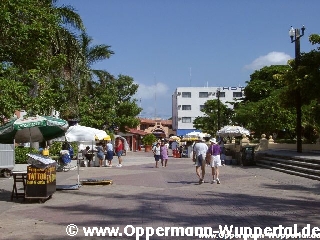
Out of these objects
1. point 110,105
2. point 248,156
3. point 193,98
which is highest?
point 193,98

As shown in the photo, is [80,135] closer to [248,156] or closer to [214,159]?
[214,159]

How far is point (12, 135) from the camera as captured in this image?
14.3 metres

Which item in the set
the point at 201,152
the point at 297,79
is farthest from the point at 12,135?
the point at 297,79

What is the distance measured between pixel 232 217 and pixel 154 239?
8.44 feet

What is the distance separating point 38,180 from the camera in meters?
12.6

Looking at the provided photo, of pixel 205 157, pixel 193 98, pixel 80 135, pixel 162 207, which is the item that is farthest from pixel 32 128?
pixel 193 98

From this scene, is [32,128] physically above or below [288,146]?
above

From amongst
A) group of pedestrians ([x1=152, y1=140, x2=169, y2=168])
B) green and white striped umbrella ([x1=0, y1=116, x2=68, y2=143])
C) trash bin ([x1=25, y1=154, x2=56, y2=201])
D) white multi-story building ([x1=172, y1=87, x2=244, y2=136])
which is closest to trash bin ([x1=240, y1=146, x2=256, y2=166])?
group of pedestrians ([x1=152, y1=140, x2=169, y2=168])

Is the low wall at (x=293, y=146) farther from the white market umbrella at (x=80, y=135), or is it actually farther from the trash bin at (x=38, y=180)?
the trash bin at (x=38, y=180)

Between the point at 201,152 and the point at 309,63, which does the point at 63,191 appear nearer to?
the point at 201,152

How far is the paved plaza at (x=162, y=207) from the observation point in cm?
919

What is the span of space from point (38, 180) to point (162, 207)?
3438mm

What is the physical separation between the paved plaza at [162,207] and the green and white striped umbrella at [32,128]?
1.74 m

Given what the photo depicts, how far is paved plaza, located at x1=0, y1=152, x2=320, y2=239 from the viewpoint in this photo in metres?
9.19
